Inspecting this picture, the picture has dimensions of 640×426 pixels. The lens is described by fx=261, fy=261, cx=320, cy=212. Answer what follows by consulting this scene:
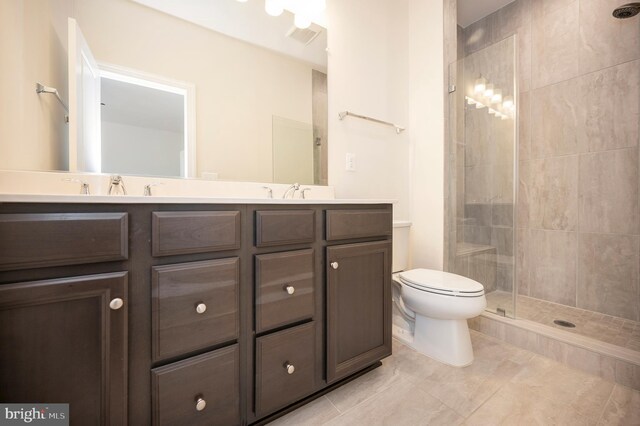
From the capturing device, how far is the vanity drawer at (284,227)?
3.14ft

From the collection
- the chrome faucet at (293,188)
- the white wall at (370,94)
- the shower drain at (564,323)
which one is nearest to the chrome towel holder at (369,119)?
the white wall at (370,94)

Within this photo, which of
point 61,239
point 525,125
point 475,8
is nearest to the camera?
point 61,239

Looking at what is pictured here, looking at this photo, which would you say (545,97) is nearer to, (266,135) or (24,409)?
(266,135)

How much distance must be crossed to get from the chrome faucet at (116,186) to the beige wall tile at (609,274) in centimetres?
298

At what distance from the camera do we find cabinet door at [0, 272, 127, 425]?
2.04 feet

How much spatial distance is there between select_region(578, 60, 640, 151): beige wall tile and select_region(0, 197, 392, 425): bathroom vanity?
6.86ft

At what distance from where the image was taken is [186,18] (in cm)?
130

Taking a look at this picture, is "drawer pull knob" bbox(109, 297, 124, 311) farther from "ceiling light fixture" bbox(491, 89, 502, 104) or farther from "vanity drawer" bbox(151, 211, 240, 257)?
"ceiling light fixture" bbox(491, 89, 502, 104)

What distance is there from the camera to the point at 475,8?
2377 millimetres

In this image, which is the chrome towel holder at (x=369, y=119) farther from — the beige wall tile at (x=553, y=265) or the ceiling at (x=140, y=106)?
the beige wall tile at (x=553, y=265)

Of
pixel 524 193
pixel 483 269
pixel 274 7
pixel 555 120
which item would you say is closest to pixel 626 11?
pixel 555 120

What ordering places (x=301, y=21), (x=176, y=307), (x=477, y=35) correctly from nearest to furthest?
1. (x=176, y=307)
2. (x=301, y=21)
3. (x=477, y=35)

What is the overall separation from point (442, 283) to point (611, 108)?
5.98 feet

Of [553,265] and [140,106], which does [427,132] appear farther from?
[140,106]
